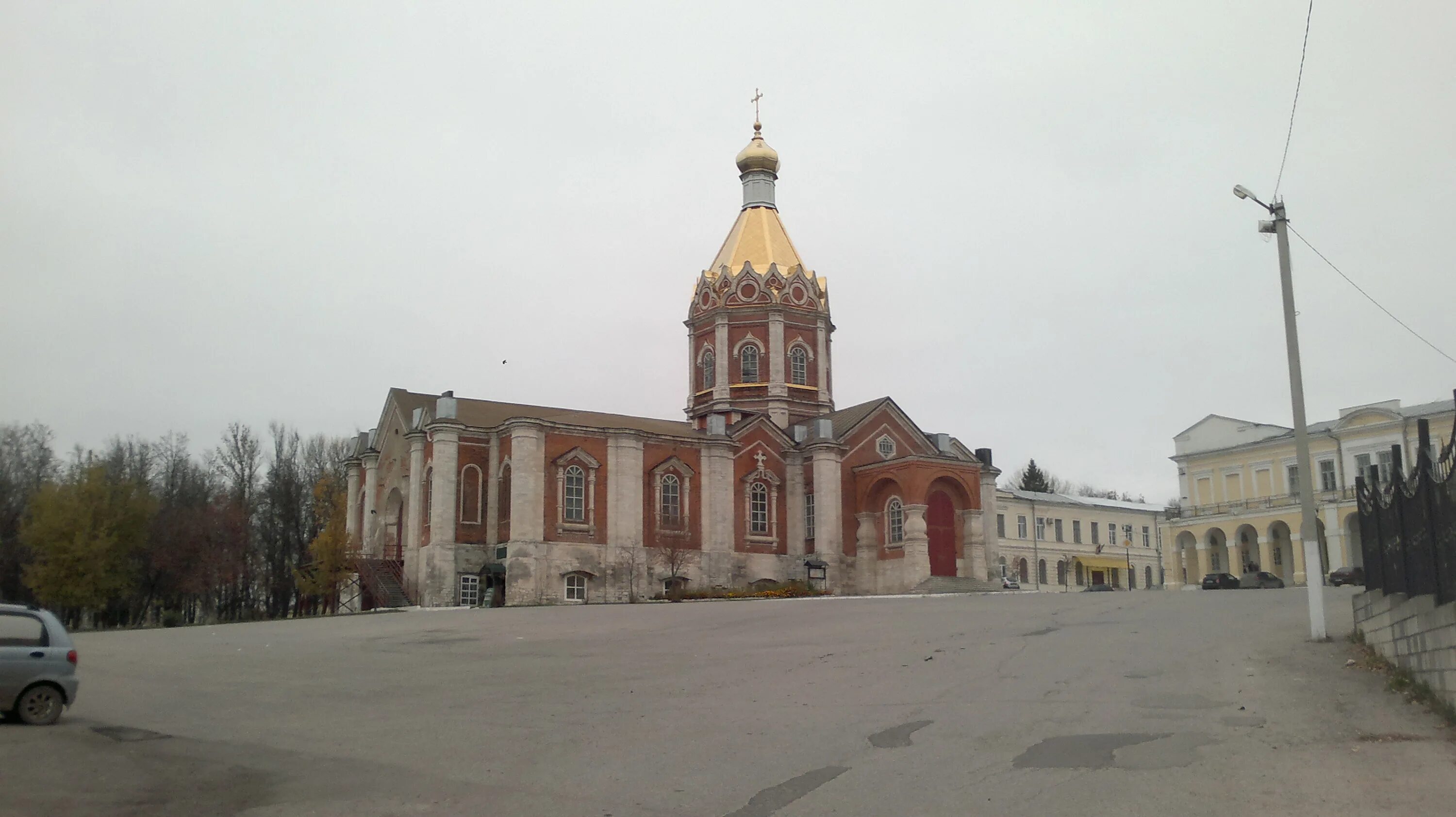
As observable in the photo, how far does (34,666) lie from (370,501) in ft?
121

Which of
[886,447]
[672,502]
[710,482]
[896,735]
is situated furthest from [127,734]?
[886,447]

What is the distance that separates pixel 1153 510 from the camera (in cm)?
7912

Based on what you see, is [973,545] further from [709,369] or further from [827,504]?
[709,369]

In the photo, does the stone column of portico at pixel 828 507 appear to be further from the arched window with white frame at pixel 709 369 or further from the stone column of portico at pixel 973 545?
the arched window with white frame at pixel 709 369

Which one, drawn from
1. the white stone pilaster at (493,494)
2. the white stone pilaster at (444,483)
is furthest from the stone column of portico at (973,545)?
the white stone pilaster at (444,483)

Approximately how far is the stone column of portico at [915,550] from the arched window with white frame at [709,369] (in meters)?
10.7

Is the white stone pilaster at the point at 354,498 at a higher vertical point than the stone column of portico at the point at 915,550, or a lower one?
higher

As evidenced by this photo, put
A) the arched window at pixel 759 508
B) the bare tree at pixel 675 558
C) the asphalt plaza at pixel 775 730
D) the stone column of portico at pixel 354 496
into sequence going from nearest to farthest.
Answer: the asphalt plaza at pixel 775 730 → the bare tree at pixel 675 558 → the arched window at pixel 759 508 → the stone column of portico at pixel 354 496

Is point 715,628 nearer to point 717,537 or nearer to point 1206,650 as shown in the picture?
point 1206,650

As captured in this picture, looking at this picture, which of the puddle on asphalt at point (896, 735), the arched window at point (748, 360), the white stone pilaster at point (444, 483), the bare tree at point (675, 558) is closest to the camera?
the puddle on asphalt at point (896, 735)

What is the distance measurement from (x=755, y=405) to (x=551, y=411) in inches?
344

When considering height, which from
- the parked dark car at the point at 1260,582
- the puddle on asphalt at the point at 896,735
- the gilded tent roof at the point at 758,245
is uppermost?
the gilded tent roof at the point at 758,245

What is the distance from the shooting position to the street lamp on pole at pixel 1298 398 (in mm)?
17078

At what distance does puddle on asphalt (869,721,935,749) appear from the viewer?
10.5 meters
